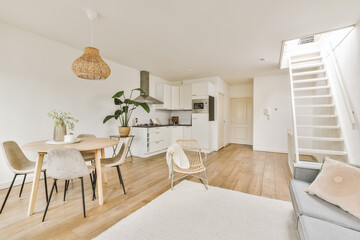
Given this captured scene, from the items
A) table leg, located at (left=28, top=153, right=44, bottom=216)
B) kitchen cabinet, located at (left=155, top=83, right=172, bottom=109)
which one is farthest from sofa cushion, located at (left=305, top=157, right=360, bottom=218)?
kitchen cabinet, located at (left=155, top=83, right=172, bottom=109)

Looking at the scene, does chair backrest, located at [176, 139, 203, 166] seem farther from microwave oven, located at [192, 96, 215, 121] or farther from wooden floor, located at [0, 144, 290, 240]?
microwave oven, located at [192, 96, 215, 121]

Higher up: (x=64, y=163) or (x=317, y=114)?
(x=317, y=114)

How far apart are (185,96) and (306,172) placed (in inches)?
173

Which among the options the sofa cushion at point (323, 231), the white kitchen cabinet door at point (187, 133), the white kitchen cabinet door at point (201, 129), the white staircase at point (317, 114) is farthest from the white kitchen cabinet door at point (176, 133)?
the sofa cushion at point (323, 231)

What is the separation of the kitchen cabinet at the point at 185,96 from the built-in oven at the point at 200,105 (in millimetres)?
295

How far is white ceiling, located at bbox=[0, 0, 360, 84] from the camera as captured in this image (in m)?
2.04

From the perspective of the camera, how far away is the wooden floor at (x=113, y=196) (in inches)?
63.1

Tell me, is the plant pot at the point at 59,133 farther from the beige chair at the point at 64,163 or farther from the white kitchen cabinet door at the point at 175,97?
the white kitchen cabinet door at the point at 175,97

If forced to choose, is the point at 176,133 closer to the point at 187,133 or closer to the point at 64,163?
the point at 187,133

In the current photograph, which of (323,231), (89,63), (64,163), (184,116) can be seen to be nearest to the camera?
(323,231)

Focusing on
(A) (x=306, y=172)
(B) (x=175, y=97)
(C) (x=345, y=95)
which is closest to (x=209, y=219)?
(A) (x=306, y=172)

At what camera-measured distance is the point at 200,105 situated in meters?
5.19

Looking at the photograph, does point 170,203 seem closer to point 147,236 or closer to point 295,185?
point 147,236

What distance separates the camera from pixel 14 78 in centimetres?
260
